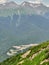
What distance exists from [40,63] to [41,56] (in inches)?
141

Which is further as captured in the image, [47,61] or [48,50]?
[48,50]

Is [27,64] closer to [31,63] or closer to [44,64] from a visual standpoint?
[31,63]

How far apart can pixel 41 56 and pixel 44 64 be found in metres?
5.42

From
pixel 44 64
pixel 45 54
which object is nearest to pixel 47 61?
pixel 44 64

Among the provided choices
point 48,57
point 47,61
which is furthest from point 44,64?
point 48,57

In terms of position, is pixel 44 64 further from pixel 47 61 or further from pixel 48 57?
pixel 48 57

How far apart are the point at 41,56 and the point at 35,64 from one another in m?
2.97

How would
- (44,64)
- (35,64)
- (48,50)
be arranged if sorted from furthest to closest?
(48,50) < (35,64) < (44,64)

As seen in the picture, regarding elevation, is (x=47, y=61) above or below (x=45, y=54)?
below

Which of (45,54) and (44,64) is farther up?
(45,54)

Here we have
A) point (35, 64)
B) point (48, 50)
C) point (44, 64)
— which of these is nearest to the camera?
point (44, 64)

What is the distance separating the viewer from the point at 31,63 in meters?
40.8

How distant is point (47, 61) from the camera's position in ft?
124

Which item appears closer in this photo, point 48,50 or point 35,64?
point 35,64
